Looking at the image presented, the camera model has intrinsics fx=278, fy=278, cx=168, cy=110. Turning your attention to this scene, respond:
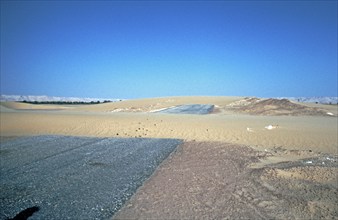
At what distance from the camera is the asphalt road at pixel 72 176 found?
14.5 ft

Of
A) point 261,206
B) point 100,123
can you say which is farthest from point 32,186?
point 100,123

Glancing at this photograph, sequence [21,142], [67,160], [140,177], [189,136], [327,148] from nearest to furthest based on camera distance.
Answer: [140,177] → [67,160] → [327,148] → [21,142] → [189,136]

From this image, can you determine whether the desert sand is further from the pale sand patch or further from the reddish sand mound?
the reddish sand mound

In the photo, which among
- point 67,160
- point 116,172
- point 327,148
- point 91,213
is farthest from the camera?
point 327,148

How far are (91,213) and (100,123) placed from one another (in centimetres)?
1301

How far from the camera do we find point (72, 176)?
617 centimetres

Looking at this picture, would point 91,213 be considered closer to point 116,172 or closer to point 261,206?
point 116,172

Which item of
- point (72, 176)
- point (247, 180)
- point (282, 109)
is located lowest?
point (247, 180)

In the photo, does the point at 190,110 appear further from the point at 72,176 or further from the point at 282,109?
the point at 72,176

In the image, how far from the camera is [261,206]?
15.1ft

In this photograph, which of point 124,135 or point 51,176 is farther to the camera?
point 124,135

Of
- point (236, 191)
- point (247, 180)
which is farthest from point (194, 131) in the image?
point (236, 191)

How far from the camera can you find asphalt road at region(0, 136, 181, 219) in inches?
174

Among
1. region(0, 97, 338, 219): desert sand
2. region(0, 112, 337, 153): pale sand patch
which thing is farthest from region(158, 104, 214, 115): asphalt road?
region(0, 97, 338, 219): desert sand
